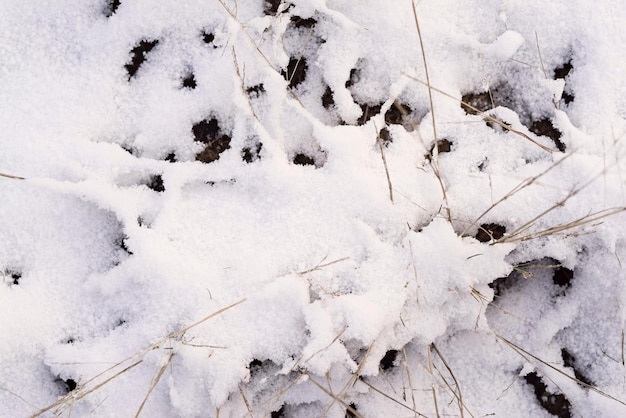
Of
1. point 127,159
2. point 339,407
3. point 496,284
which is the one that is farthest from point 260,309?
point 496,284

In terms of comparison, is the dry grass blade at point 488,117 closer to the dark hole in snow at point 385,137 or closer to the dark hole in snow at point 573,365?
the dark hole in snow at point 385,137

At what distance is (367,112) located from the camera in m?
1.49

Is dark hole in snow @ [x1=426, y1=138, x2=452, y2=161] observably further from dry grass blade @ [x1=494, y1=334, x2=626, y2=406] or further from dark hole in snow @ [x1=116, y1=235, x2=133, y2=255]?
dark hole in snow @ [x1=116, y1=235, x2=133, y2=255]

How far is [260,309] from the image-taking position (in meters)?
1.35

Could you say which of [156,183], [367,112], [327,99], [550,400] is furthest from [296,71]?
[550,400]

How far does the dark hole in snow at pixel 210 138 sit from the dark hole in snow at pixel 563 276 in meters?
1.01

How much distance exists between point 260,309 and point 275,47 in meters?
0.75

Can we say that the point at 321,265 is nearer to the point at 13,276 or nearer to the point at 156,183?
the point at 156,183

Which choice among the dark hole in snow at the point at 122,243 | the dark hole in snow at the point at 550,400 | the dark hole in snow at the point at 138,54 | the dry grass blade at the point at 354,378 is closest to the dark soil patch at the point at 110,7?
the dark hole in snow at the point at 138,54

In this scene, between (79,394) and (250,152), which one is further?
(250,152)

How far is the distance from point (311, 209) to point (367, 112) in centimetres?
34

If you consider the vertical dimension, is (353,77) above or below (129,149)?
above

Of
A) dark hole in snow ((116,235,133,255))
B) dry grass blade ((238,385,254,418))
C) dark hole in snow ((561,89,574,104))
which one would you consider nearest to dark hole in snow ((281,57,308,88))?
dark hole in snow ((116,235,133,255))

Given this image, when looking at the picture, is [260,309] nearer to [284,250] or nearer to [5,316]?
[284,250]
